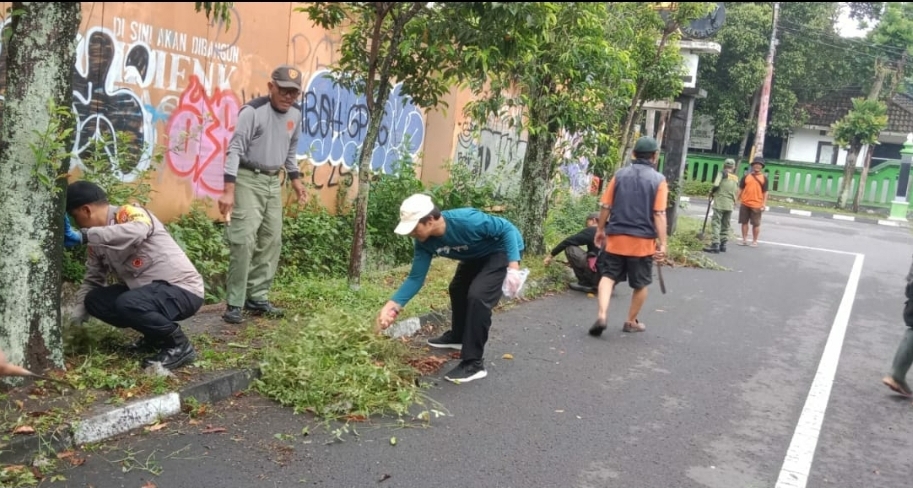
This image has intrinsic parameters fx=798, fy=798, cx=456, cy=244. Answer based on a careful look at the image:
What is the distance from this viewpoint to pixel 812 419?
17.7ft

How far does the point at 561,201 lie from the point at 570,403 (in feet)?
30.6

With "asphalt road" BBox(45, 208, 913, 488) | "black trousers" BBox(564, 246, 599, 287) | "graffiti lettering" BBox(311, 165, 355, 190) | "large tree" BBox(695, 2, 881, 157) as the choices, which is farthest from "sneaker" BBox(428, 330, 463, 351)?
"large tree" BBox(695, 2, 881, 157)

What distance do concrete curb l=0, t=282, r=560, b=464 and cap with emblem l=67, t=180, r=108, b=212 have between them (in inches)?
47.2

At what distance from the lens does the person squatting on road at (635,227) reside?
7.16m

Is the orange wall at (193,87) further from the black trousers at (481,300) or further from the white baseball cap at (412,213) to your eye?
the black trousers at (481,300)

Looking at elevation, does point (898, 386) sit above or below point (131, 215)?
below

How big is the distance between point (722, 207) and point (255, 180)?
10.0 m

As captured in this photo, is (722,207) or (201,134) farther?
(722,207)

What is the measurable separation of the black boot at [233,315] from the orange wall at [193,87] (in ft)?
5.06

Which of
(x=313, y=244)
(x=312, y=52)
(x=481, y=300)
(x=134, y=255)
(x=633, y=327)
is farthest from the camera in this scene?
(x=312, y=52)

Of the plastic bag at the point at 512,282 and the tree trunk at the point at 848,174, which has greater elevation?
the tree trunk at the point at 848,174

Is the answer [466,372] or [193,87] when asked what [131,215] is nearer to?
[466,372]

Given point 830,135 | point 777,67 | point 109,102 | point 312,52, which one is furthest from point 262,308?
point 830,135

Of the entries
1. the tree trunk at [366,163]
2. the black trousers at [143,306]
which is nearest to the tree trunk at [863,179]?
the tree trunk at [366,163]
